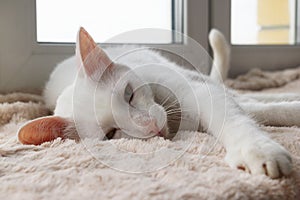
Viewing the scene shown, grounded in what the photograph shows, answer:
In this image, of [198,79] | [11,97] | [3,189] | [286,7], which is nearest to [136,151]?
[3,189]

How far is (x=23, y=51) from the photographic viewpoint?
56.0 inches

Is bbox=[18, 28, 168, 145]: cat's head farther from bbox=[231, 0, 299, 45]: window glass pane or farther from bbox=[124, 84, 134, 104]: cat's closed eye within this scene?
bbox=[231, 0, 299, 45]: window glass pane

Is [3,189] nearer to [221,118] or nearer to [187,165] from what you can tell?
[187,165]

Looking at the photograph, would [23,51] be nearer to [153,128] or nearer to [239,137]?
[153,128]

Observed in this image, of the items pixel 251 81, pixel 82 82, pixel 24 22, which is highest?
pixel 24 22

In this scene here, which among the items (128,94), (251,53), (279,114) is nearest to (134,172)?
(128,94)

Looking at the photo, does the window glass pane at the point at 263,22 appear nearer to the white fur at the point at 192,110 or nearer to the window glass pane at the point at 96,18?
the window glass pane at the point at 96,18

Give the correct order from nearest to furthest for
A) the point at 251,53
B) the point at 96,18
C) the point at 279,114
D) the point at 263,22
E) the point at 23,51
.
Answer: the point at 279,114 < the point at 23,51 < the point at 96,18 < the point at 251,53 < the point at 263,22

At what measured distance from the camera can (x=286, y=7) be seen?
2219mm

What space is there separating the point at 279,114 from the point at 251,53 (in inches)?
37.5

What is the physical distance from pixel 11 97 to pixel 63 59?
0.25 metres

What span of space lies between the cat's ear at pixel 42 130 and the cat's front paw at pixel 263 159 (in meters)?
0.38

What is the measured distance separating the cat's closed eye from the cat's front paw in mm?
307

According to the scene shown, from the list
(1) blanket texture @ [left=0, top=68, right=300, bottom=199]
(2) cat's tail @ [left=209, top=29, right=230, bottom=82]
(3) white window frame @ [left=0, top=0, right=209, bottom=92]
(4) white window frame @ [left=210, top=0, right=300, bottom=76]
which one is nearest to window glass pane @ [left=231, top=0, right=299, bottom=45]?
(4) white window frame @ [left=210, top=0, right=300, bottom=76]
